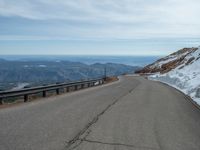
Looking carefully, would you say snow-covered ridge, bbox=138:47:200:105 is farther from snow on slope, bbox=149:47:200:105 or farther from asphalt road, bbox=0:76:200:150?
asphalt road, bbox=0:76:200:150

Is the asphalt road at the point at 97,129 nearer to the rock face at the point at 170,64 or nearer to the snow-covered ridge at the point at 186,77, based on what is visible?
the snow-covered ridge at the point at 186,77

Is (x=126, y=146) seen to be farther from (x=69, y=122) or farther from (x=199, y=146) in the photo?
(x=69, y=122)

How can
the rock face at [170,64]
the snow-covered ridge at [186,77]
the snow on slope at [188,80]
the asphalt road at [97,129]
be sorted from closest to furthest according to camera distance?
the asphalt road at [97,129]
the snow on slope at [188,80]
the snow-covered ridge at [186,77]
the rock face at [170,64]

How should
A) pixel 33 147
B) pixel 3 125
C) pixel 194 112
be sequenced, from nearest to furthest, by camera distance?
pixel 33 147 < pixel 3 125 < pixel 194 112

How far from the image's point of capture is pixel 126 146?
316 inches

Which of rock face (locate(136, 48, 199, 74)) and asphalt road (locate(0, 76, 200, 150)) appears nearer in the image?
asphalt road (locate(0, 76, 200, 150))

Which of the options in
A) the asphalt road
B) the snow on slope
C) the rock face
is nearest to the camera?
the asphalt road

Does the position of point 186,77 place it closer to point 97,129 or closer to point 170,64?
point 97,129

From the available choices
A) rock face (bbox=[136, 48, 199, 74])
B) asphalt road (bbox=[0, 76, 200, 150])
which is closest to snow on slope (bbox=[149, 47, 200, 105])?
asphalt road (bbox=[0, 76, 200, 150])


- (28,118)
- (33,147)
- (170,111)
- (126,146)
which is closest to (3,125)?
(28,118)

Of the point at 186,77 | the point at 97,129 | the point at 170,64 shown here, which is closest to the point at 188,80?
the point at 186,77

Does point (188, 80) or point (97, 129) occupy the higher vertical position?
point (97, 129)

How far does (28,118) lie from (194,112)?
7122mm

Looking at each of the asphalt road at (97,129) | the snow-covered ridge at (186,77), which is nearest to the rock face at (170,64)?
the snow-covered ridge at (186,77)
